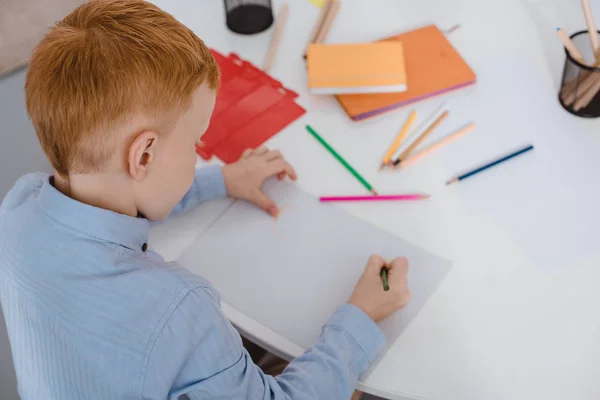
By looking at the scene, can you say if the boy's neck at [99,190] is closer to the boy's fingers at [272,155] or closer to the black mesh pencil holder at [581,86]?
the boy's fingers at [272,155]

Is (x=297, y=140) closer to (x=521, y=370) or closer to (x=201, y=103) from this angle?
(x=201, y=103)

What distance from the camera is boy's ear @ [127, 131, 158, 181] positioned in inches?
23.1

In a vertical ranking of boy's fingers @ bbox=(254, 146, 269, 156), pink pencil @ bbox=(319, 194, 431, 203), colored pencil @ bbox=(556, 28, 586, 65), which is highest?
colored pencil @ bbox=(556, 28, 586, 65)

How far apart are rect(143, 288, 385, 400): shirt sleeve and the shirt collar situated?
0.12 meters

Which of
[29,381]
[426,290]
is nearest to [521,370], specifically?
[426,290]

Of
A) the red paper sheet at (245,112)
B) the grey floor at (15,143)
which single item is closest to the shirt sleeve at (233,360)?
the red paper sheet at (245,112)

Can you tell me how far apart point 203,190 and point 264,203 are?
10 centimetres

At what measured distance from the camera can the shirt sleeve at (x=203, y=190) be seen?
0.85 metres

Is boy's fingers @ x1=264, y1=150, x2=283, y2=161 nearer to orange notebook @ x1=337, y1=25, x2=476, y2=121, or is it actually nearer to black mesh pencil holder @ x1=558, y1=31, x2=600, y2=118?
orange notebook @ x1=337, y1=25, x2=476, y2=121

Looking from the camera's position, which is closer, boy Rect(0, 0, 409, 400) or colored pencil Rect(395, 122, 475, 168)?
boy Rect(0, 0, 409, 400)

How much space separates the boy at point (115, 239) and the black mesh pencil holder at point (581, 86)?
0.59 metres

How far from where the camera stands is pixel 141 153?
0.60m

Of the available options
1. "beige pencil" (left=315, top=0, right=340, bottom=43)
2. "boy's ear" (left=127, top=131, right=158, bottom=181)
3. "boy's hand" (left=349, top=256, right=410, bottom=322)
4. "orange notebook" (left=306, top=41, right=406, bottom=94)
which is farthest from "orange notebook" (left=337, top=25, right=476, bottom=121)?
"boy's ear" (left=127, top=131, right=158, bottom=181)

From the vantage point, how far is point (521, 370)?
691 millimetres
